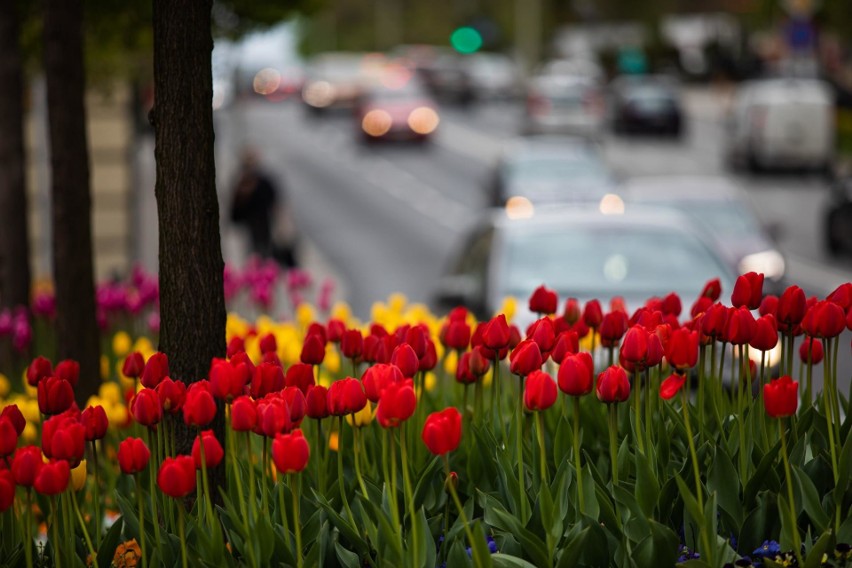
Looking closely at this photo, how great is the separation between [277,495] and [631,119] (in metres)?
45.8

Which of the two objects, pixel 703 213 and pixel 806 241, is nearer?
pixel 703 213

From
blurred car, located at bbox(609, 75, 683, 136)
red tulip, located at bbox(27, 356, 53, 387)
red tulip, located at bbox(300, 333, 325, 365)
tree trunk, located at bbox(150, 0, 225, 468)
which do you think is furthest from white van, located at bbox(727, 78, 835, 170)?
red tulip, located at bbox(27, 356, 53, 387)

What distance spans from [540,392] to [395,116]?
40.9 meters

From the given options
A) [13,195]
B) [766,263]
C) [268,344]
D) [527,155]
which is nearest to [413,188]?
[527,155]

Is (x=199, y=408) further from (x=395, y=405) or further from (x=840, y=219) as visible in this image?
(x=840, y=219)

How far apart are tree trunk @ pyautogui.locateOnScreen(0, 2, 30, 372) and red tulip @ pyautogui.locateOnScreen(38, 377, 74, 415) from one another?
16.0 ft

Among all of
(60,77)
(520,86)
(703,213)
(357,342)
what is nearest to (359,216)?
(703,213)

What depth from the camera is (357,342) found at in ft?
16.4

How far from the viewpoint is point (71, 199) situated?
735cm

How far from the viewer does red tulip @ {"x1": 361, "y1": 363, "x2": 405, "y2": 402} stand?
3.98m

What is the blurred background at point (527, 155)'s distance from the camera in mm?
10594

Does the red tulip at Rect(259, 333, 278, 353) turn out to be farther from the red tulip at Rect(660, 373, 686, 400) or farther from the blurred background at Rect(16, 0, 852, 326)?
the blurred background at Rect(16, 0, 852, 326)

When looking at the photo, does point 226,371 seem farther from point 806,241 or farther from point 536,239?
point 806,241

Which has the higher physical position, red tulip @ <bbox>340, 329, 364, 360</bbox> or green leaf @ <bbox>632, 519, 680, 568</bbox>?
red tulip @ <bbox>340, 329, 364, 360</bbox>
